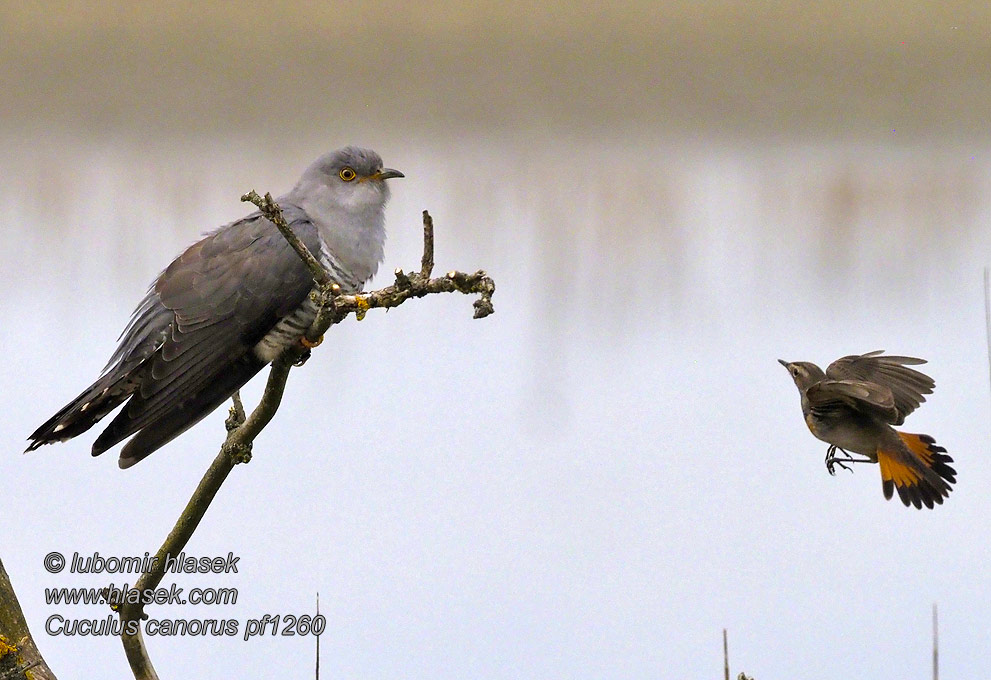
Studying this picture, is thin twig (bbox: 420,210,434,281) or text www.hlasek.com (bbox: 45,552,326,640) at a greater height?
thin twig (bbox: 420,210,434,281)

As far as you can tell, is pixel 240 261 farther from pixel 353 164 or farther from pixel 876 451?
pixel 876 451

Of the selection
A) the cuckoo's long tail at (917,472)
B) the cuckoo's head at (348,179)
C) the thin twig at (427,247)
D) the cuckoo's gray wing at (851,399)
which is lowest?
the cuckoo's long tail at (917,472)

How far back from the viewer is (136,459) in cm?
159

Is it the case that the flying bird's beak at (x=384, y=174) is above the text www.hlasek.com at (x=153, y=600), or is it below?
above

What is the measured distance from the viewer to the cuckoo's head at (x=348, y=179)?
6.29 ft

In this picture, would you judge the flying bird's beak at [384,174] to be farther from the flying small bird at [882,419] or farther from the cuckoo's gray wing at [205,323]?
the flying small bird at [882,419]

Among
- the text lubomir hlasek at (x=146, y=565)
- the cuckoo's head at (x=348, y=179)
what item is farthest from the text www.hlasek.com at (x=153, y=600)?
the cuckoo's head at (x=348, y=179)

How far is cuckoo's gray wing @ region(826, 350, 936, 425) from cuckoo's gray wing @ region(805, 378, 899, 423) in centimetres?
5

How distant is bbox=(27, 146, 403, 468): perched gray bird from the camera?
158 centimetres

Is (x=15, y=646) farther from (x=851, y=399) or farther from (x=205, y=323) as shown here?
(x=851, y=399)

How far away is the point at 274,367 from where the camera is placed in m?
1.46

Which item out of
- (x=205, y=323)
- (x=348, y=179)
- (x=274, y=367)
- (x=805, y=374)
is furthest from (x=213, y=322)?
(x=805, y=374)

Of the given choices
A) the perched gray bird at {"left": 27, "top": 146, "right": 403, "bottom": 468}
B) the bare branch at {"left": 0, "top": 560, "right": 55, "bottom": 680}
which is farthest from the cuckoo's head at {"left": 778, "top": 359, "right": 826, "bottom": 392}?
the bare branch at {"left": 0, "top": 560, "right": 55, "bottom": 680}

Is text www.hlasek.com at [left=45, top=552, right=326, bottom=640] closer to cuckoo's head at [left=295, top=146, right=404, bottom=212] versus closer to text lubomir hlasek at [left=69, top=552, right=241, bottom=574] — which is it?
text lubomir hlasek at [left=69, top=552, right=241, bottom=574]
